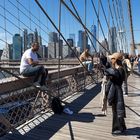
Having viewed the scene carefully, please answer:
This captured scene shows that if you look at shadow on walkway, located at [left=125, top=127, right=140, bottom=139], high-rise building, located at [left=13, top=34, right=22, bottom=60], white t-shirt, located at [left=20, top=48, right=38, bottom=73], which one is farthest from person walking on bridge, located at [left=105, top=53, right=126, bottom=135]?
high-rise building, located at [left=13, top=34, right=22, bottom=60]

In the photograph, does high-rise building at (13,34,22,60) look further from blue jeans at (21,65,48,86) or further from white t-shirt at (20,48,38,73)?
blue jeans at (21,65,48,86)

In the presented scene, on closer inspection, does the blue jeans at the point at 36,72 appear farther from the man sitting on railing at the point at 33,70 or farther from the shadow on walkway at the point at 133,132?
the shadow on walkway at the point at 133,132

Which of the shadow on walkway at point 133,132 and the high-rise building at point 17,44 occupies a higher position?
the high-rise building at point 17,44

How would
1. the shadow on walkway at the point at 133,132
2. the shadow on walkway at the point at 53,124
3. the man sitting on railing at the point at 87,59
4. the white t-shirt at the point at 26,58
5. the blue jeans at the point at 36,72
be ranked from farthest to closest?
1. the man sitting on railing at the point at 87,59
2. the white t-shirt at the point at 26,58
3. the blue jeans at the point at 36,72
4. the shadow on walkway at the point at 133,132
5. the shadow on walkway at the point at 53,124

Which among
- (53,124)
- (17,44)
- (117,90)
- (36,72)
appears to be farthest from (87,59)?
(117,90)

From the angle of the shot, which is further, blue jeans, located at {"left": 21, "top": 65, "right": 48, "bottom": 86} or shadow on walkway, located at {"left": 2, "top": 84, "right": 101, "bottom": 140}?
blue jeans, located at {"left": 21, "top": 65, "right": 48, "bottom": 86}

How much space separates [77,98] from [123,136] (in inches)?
147

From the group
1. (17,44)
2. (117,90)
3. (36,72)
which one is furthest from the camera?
(17,44)

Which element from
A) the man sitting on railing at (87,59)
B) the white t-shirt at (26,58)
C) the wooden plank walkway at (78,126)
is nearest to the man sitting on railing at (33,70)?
the white t-shirt at (26,58)

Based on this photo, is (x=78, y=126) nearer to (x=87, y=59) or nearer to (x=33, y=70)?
(x=33, y=70)

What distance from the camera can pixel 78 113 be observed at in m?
7.31

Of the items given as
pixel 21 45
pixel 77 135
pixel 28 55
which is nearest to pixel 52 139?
pixel 77 135

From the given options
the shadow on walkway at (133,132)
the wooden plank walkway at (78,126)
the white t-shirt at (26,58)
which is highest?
the white t-shirt at (26,58)

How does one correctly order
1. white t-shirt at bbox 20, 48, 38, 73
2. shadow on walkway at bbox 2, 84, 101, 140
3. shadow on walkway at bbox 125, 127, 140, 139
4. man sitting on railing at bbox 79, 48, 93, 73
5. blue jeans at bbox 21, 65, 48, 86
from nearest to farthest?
shadow on walkway at bbox 2, 84, 101, 140 < shadow on walkway at bbox 125, 127, 140, 139 < blue jeans at bbox 21, 65, 48, 86 < white t-shirt at bbox 20, 48, 38, 73 < man sitting on railing at bbox 79, 48, 93, 73
